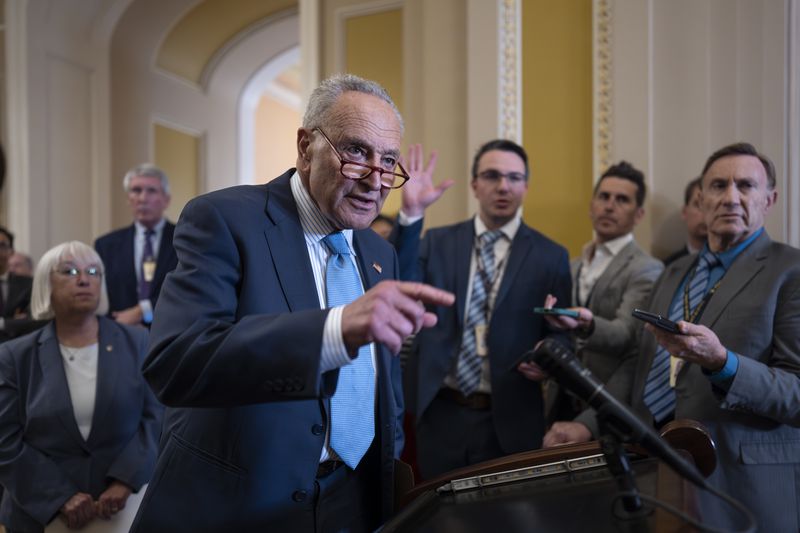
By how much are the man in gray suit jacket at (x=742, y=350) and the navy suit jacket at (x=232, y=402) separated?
988 mm

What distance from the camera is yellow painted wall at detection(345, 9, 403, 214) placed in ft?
15.9

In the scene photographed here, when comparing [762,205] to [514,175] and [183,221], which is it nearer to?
[514,175]

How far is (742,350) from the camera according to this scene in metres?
2.02

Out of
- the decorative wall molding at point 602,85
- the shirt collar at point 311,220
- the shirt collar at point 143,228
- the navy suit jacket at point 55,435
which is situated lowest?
the navy suit jacket at point 55,435

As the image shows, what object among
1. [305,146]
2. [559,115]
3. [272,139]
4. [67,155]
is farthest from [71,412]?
[272,139]

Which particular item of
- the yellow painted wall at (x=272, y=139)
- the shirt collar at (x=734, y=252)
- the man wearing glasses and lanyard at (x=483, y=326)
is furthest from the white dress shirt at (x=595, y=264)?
the yellow painted wall at (x=272, y=139)

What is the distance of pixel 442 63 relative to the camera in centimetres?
406

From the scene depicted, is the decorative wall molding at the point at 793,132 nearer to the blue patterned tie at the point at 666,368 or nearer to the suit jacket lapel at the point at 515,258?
the blue patterned tie at the point at 666,368

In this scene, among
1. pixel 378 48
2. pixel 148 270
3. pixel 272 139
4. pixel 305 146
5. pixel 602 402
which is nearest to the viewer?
pixel 602 402

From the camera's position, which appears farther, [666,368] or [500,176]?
[500,176]

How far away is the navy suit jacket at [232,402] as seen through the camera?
1196 mm

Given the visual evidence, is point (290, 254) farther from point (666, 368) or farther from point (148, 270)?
point (148, 270)

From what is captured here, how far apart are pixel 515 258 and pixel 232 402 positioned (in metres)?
1.82

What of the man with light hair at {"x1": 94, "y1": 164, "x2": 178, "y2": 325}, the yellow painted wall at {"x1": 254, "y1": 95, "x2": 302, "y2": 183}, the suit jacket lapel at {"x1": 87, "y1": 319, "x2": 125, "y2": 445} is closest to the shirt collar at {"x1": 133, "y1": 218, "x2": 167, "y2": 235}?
the man with light hair at {"x1": 94, "y1": 164, "x2": 178, "y2": 325}
